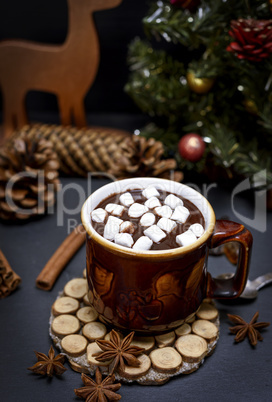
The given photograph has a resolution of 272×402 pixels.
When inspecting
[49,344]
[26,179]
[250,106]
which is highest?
[250,106]

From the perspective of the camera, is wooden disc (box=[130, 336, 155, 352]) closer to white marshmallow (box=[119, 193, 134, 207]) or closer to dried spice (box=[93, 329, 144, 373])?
dried spice (box=[93, 329, 144, 373])

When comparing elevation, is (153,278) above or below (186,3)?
below

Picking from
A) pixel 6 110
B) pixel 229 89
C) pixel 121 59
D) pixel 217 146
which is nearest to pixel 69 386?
pixel 217 146

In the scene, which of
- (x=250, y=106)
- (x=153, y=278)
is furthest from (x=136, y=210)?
(x=250, y=106)

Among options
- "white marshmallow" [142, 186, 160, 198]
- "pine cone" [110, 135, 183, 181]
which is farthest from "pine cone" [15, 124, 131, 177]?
"white marshmallow" [142, 186, 160, 198]

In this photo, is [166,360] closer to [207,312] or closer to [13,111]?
[207,312]
